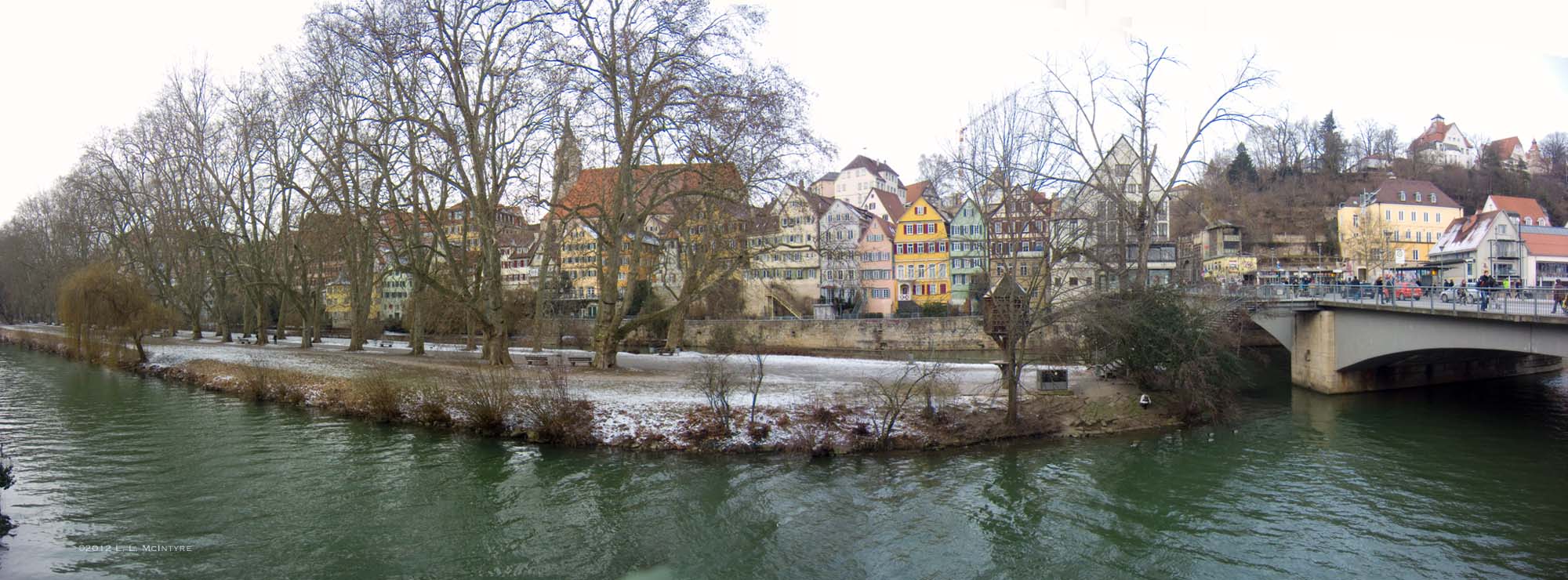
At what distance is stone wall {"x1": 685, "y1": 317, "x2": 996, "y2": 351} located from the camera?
4878 centimetres

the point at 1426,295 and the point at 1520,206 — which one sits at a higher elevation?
the point at 1520,206

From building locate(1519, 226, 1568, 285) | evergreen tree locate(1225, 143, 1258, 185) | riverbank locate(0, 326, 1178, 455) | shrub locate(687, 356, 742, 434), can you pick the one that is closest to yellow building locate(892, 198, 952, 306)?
evergreen tree locate(1225, 143, 1258, 185)

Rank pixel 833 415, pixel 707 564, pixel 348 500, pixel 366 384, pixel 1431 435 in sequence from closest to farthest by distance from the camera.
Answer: pixel 707 564 → pixel 348 500 → pixel 833 415 → pixel 1431 435 → pixel 366 384

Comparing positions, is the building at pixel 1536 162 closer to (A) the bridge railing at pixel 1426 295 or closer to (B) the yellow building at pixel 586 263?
(A) the bridge railing at pixel 1426 295

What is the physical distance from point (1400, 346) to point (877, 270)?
4414 centimetres

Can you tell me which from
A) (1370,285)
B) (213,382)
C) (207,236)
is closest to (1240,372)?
(1370,285)

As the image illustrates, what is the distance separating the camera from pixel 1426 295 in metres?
23.3

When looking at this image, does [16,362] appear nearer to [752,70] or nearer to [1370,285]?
[752,70]

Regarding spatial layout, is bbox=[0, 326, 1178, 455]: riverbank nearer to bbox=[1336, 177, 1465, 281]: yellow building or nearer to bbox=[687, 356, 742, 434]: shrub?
bbox=[687, 356, 742, 434]: shrub

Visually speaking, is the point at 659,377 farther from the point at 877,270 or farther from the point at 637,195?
the point at 877,270

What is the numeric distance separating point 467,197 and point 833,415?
49.0ft

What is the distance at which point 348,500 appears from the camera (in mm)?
12992

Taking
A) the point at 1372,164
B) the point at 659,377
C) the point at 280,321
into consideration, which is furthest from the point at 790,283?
the point at 1372,164

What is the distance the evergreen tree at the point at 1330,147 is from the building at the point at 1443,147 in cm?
866
